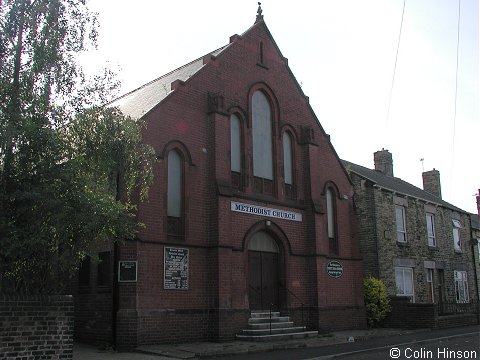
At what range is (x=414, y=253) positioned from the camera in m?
29.0

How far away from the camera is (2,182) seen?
33.5ft

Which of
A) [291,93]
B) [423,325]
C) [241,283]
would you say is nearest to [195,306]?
[241,283]

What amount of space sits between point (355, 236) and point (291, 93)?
7090 mm

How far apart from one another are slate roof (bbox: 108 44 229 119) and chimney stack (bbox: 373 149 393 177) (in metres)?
17.5

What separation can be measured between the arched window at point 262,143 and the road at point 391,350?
681 cm

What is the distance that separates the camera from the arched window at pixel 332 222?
2383cm

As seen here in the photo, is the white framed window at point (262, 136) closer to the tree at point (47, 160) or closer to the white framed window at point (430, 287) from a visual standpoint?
the tree at point (47, 160)

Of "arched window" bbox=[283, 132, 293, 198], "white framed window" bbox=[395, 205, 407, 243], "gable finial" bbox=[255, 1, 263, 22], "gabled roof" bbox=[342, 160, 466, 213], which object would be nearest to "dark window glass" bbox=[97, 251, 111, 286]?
"arched window" bbox=[283, 132, 293, 198]

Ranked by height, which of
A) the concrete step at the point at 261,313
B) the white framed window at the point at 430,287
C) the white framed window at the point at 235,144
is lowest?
the concrete step at the point at 261,313

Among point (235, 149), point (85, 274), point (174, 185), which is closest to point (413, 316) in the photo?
point (235, 149)

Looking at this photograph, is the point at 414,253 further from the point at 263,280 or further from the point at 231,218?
the point at 231,218

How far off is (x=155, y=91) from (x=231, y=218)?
21.6 ft

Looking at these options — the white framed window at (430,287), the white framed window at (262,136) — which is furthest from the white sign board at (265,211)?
the white framed window at (430,287)

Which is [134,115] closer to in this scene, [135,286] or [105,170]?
[135,286]
